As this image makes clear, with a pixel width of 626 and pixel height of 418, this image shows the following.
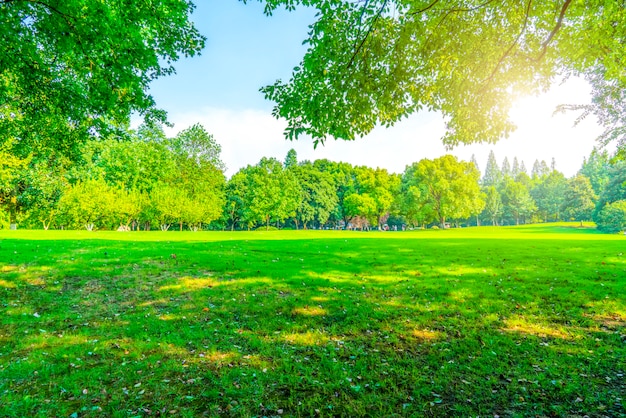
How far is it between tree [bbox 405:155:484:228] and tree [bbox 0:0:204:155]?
53.7 metres

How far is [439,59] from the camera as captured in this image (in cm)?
794

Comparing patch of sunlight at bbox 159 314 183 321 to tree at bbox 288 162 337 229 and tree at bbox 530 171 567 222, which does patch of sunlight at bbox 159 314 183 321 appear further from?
tree at bbox 530 171 567 222

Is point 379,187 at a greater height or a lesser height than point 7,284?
greater

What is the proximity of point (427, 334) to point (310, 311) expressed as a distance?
2.88 meters

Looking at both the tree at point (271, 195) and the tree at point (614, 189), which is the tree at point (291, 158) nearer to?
the tree at point (271, 195)

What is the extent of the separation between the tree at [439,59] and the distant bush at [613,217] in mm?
57038

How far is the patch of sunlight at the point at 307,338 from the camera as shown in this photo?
6441mm

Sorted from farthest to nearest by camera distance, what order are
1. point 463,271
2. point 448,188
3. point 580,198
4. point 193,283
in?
point 580,198 < point 448,188 < point 463,271 < point 193,283

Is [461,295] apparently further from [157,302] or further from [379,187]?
[379,187]

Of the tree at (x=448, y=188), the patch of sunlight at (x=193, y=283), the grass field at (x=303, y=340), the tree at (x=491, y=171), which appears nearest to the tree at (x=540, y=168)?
the tree at (x=491, y=171)

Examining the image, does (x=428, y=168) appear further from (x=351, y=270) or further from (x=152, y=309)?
(x=152, y=309)

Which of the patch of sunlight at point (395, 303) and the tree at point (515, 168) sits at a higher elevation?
the tree at point (515, 168)

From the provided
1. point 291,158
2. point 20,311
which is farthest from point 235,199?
point 20,311

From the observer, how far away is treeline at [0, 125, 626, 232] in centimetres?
3556
